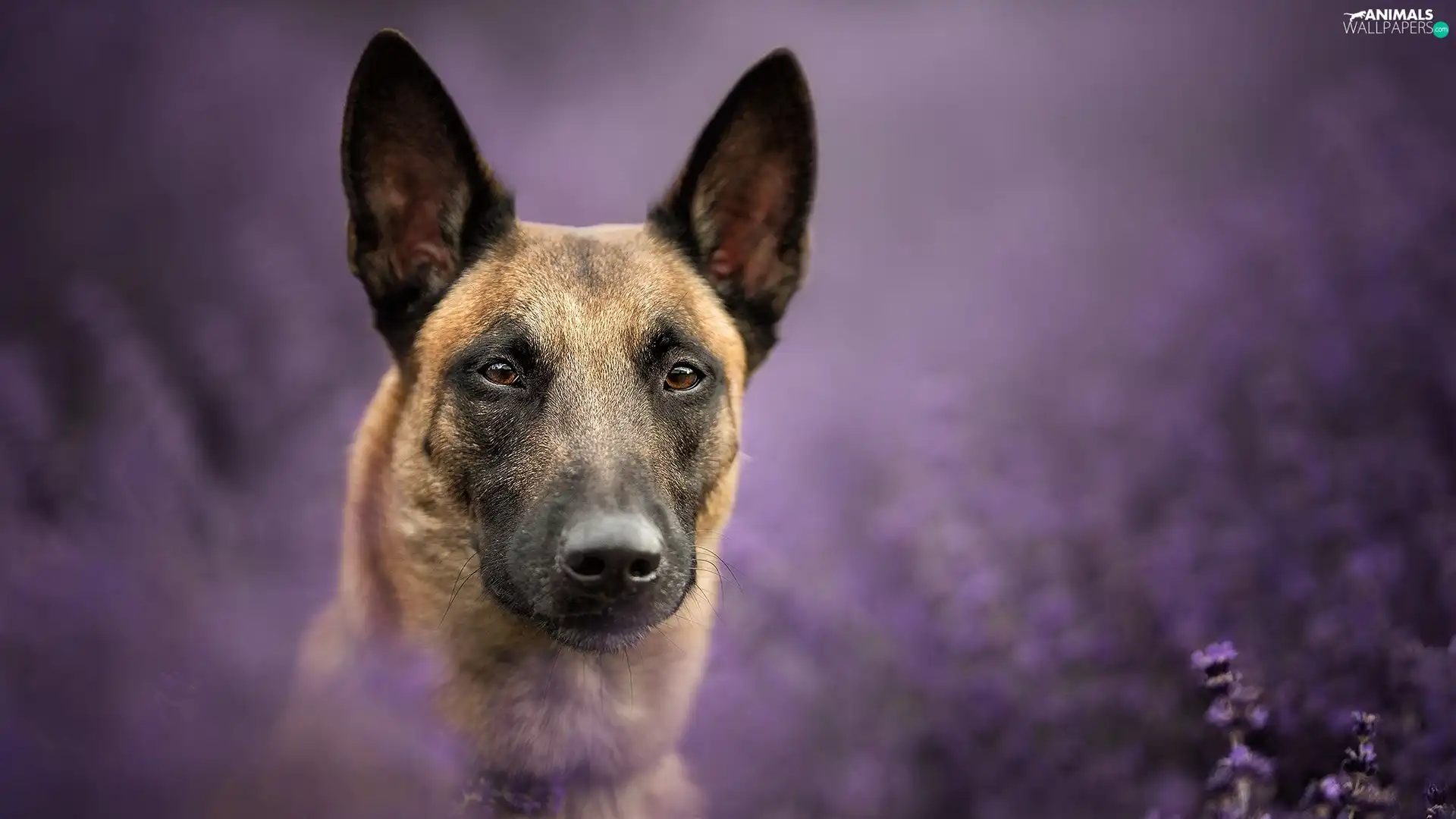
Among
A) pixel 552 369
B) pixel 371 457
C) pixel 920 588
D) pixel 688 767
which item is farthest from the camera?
pixel 920 588

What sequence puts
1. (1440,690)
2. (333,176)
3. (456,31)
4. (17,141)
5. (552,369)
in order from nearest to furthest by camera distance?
(1440,690) → (552,369) → (17,141) → (456,31) → (333,176)

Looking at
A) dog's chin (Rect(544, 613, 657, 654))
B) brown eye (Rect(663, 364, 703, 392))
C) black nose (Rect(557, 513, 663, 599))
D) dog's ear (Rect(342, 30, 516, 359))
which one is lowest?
dog's chin (Rect(544, 613, 657, 654))

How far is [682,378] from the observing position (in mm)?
3109

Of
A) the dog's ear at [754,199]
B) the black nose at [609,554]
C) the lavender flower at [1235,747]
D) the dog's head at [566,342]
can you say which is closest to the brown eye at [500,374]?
the dog's head at [566,342]

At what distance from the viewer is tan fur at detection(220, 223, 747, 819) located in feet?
9.62

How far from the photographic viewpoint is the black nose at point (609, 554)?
2535mm

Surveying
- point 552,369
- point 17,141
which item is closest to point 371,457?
point 552,369

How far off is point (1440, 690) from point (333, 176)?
15.1ft

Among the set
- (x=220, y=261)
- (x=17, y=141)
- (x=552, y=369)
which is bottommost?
(x=552, y=369)

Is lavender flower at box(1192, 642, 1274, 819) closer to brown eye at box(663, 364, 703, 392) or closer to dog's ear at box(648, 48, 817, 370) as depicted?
brown eye at box(663, 364, 703, 392)

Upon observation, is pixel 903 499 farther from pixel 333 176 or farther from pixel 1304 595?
pixel 333 176

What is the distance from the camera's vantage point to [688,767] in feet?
11.3

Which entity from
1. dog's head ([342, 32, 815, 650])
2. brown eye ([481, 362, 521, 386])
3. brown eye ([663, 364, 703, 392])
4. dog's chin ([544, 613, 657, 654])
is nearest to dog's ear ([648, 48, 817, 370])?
dog's head ([342, 32, 815, 650])

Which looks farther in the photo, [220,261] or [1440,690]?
[220,261]
